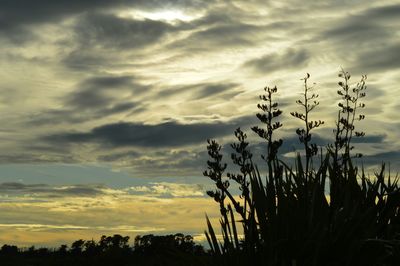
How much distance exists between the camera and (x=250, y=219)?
23.1 ft

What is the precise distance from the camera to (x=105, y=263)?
51.9 meters

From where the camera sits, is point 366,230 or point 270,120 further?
point 270,120

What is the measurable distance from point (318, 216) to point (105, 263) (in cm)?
4684

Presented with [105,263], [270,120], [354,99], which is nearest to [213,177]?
[270,120]

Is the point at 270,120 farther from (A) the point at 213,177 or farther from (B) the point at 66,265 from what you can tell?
(B) the point at 66,265

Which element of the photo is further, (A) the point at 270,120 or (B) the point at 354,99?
(B) the point at 354,99

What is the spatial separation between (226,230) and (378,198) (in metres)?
1.99

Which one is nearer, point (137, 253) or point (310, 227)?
point (310, 227)

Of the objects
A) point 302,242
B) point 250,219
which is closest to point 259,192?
point 250,219

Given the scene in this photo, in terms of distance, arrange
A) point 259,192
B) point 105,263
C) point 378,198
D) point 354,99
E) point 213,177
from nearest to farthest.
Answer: point 259,192, point 378,198, point 213,177, point 354,99, point 105,263

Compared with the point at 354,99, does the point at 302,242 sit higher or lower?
lower

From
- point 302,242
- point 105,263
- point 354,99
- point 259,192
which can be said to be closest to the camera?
point 302,242

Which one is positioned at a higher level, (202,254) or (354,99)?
(354,99)

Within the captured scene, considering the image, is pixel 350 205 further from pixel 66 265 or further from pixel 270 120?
pixel 66 265
